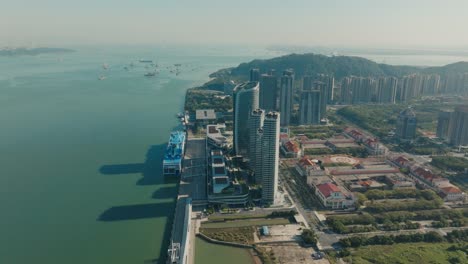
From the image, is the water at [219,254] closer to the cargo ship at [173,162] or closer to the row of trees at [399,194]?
the cargo ship at [173,162]

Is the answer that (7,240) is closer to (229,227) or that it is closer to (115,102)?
(229,227)

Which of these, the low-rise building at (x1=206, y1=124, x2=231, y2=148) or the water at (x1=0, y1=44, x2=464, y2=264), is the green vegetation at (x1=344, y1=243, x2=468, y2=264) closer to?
the water at (x1=0, y1=44, x2=464, y2=264)

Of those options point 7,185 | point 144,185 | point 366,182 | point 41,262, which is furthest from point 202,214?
point 7,185

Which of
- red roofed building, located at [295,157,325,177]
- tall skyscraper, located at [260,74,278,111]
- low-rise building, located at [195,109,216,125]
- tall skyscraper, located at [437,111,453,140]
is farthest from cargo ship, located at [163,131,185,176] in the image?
tall skyscraper, located at [437,111,453,140]

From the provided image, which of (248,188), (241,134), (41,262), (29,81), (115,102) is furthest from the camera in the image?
(29,81)

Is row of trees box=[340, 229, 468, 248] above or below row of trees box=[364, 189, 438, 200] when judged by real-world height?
below

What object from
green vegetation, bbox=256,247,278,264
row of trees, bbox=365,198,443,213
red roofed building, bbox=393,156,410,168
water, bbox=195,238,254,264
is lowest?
water, bbox=195,238,254,264

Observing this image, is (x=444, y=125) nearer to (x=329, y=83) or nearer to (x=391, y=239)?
(x=329, y=83)
